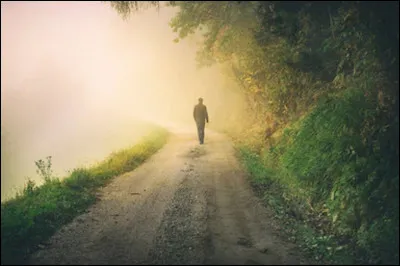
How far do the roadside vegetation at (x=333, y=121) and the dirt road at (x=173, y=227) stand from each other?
0.86m

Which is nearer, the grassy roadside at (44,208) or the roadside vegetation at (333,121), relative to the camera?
the roadside vegetation at (333,121)

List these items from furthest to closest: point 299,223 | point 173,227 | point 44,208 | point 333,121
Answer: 1. point 333,121
2. point 44,208
3. point 299,223
4. point 173,227

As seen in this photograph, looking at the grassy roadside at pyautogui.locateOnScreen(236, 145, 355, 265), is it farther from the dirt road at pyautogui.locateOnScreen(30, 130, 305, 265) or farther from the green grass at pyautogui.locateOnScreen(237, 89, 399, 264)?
the dirt road at pyautogui.locateOnScreen(30, 130, 305, 265)

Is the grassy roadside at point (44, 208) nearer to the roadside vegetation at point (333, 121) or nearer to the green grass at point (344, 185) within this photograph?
the roadside vegetation at point (333, 121)

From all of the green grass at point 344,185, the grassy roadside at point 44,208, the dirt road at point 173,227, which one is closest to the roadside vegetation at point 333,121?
the green grass at point 344,185

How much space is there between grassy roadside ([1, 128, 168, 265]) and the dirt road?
31 cm

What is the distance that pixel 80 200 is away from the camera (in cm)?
1038

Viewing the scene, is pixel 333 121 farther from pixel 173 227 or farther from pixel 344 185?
pixel 173 227

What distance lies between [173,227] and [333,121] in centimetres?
481

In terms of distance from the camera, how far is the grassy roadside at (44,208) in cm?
727

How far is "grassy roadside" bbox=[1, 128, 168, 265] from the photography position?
7273mm

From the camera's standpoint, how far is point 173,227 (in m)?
8.52

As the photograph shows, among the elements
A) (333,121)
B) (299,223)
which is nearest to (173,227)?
(299,223)

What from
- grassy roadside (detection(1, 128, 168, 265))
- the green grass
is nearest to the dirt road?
grassy roadside (detection(1, 128, 168, 265))
